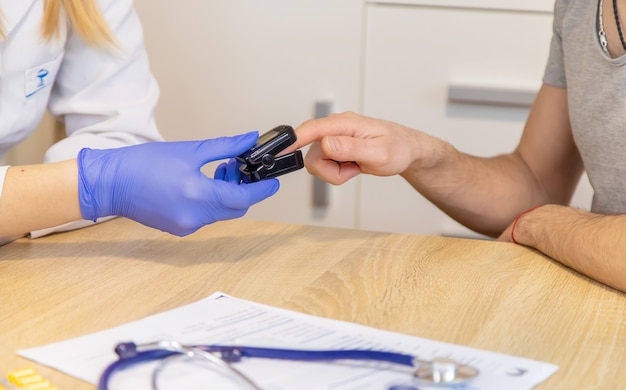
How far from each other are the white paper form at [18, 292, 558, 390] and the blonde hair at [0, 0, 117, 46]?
526mm

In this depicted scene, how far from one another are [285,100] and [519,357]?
120 centimetres

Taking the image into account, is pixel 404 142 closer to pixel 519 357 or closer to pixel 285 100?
pixel 519 357

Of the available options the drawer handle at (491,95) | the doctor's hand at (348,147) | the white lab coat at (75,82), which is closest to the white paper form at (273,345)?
the doctor's hand at (348,147)

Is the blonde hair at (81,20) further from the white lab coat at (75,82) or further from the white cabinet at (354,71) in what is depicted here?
the white cabinet at (354,71)

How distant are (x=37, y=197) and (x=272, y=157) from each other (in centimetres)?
25

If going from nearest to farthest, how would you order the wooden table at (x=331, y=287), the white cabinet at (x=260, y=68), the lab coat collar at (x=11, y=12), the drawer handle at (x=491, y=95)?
the wooden table at (x=331, y=287), the lab coat collar at (x=11, y=12), the drawer handle at (x=491, y=95), the white cabinet at (x=260, y=68)

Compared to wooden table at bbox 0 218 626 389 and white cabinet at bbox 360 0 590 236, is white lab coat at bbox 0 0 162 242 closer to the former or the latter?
wooden table at bbox 0 218 626 389

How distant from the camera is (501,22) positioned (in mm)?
1645

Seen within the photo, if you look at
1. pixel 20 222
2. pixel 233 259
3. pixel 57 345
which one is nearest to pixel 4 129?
pixel 20 222

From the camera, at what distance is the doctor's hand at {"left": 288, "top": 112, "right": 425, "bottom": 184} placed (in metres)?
0.97

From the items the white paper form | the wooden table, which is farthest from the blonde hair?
the white paper form

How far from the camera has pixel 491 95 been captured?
164cm

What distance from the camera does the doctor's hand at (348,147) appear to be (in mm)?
970

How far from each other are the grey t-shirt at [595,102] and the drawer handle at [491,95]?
44cm
